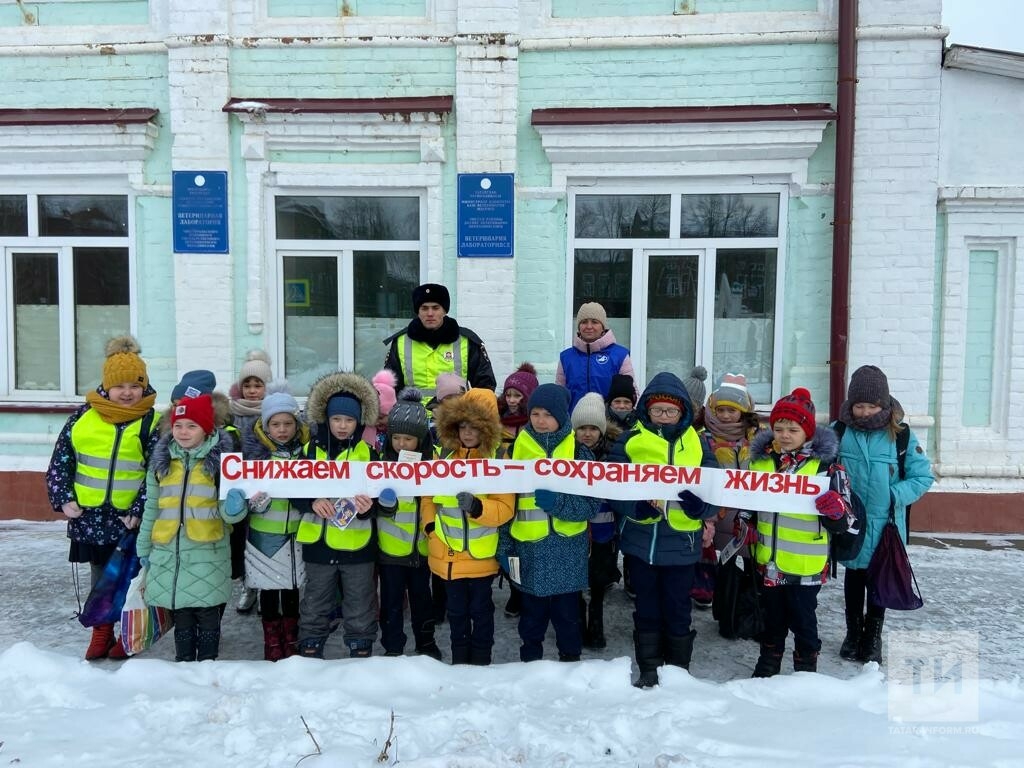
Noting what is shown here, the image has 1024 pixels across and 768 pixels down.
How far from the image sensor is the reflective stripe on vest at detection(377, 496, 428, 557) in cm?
340

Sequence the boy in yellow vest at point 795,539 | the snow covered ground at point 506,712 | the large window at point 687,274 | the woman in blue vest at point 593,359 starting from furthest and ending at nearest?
1. the large window at point 687,274
2. the woman in blue vest at point 593,359
3. the boy in yellow vest at point 795,539
4. the snow covered ground at point 506,712

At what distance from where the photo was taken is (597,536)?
3.85m

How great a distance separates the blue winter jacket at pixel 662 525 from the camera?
3227 mm

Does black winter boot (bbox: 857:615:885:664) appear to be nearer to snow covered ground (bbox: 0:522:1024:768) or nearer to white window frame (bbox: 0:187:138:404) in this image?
snow covered ground (bbox: 0:522:1024:768)

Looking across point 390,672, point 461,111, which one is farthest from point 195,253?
point 390,672

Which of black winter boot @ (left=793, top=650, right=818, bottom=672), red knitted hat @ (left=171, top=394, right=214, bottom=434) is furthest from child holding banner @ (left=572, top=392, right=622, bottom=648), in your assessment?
red knitted hat @ (left=171, top=394, right=214, bottom=434)

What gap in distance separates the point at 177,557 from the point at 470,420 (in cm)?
159

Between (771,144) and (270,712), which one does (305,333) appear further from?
(771,144)

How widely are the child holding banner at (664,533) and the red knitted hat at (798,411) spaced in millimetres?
398

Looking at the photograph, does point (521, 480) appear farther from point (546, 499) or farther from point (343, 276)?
point (343, 276)

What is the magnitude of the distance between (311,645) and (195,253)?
13.0ft

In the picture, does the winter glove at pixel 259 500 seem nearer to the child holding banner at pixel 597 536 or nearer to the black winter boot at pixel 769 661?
the child holding banner at pixel 597 536

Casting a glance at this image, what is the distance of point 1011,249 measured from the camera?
18.2 ft

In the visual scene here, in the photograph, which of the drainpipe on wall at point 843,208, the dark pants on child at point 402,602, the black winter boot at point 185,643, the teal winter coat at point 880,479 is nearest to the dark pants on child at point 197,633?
the black winter boot at point 185,643
